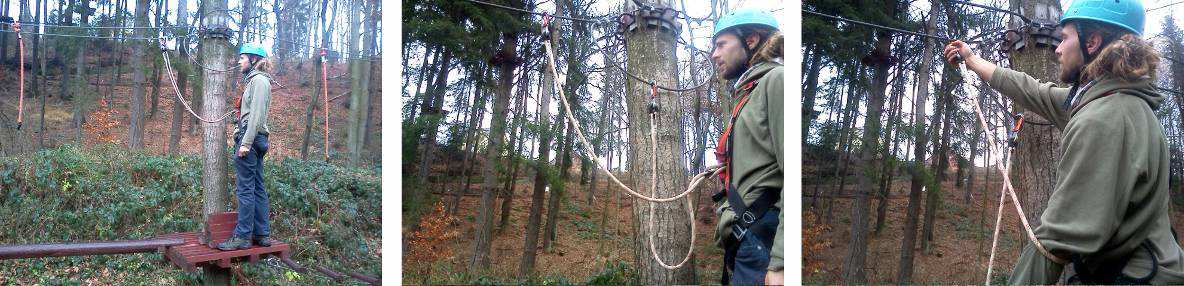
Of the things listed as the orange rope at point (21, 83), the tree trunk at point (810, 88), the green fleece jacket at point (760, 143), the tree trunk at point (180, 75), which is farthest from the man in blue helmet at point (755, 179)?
the orange rope at point (21, 83)

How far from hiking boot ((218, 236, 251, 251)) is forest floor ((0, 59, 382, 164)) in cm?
109

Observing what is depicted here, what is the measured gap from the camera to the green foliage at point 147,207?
4.76 meters

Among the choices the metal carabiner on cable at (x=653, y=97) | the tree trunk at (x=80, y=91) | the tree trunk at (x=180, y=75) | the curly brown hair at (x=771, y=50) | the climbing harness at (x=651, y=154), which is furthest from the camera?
the tree trunk at (x=180, y=75)

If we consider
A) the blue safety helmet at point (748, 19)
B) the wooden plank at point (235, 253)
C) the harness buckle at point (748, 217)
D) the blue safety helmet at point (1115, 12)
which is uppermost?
the blue safety helmet at point (748, 19)

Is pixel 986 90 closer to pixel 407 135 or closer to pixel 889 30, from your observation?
pixel 889 30

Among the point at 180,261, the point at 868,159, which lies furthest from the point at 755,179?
the point at 180,261

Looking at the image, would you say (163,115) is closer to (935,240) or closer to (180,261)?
(180,261)

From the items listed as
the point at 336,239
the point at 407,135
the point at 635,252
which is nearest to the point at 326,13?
the point at 336,239

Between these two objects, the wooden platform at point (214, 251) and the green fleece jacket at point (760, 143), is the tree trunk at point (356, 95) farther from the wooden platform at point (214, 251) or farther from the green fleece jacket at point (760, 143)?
the green fleece jacket at point (760, 143)

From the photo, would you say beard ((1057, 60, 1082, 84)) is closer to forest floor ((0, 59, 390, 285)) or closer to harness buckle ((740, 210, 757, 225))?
harness buckle ((740, 210, 757, 225))

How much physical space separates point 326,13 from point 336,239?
5.84 ft

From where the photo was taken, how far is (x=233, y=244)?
12.3ft

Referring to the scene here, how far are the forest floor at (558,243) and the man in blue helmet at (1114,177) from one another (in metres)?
1.44

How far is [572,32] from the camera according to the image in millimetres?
3262
